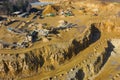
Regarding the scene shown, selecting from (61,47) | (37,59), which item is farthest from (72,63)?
(37,59)

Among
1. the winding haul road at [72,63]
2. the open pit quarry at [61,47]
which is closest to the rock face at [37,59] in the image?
the open pit quarry at [61,47]

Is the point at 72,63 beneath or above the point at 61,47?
beneath

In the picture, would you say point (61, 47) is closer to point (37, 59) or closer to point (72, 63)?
point (72, 63)

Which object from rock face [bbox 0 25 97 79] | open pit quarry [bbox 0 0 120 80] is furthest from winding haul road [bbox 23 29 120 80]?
rock face [bbox 0 25 97 79]

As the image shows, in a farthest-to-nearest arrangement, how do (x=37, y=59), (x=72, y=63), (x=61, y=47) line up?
(x=72, y=63) < (x=61, y=47) < (x=37, y=59)

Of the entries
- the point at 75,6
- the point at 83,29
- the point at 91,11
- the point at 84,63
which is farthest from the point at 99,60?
the point at 75,6

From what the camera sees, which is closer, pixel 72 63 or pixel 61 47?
pixel 61 47

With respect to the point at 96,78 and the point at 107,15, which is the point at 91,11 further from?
the point at 96,78
